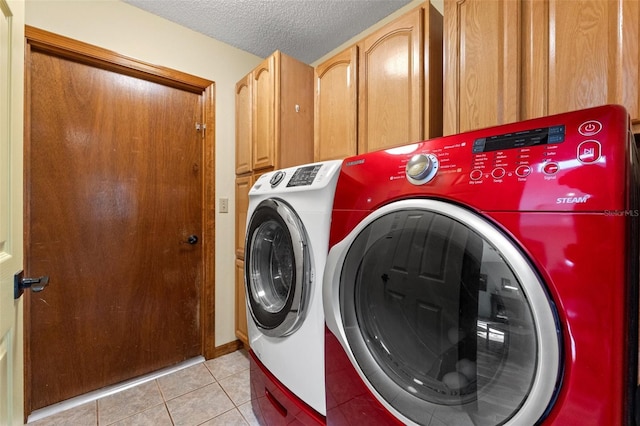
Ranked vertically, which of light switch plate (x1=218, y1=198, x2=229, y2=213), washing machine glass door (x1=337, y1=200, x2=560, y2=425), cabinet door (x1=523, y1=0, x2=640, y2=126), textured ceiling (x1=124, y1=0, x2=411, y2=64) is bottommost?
washing machine glass door (x1=337, y1=200, x2=560, y2=425)

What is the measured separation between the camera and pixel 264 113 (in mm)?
1768

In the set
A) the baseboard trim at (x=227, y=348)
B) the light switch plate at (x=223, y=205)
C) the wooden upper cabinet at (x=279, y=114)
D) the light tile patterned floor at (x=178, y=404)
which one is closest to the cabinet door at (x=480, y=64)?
the wooden upper cabinet at (x=279, y=114)

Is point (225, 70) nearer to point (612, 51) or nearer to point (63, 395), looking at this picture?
point (612, 51)

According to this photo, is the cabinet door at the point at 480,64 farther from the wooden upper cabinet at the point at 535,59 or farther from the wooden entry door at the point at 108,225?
the wooden entry door at the point at 108,225

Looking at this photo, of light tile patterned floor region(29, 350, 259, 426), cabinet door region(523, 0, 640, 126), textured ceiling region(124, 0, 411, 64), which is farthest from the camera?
textured ceiling region(124, 0, 411, 64)

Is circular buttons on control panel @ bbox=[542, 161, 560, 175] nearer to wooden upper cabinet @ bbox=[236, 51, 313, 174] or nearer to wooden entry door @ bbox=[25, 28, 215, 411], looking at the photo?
wooden upper cabinet @ bbox=[236, 51, 313, 174]

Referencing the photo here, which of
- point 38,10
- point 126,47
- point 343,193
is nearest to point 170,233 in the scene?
point 126,47

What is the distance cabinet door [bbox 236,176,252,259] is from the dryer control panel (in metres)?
1.40

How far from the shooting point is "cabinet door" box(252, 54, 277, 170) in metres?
1.70

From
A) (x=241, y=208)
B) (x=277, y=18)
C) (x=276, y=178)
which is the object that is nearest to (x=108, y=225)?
(x=241, y=208)

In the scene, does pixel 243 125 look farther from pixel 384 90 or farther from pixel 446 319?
pixel 446 319

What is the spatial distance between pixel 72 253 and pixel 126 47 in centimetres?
126

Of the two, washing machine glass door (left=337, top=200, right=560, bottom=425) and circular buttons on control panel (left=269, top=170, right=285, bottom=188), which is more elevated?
circular buttons on control panel (left=269, top=170, right=285, bottom=188)

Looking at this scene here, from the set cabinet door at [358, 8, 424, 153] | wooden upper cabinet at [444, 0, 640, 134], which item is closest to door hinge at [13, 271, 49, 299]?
cabinet door at [358, 8, 424, 153]
